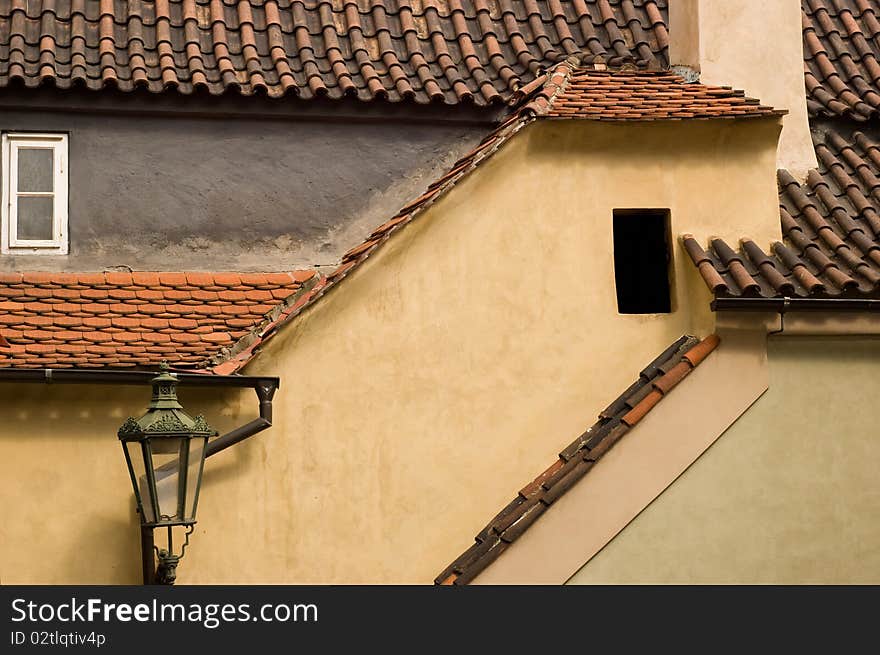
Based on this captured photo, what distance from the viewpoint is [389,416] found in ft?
33.5

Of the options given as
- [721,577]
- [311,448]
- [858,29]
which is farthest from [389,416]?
[858,29]

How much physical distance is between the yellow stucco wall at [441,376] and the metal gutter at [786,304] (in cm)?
53

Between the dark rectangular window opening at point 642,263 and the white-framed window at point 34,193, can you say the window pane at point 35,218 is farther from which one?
the dark rectangular window opening at point 642,263

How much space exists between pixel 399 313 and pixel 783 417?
2.49 meters

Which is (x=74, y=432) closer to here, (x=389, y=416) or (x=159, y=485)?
(x=159, y=485)

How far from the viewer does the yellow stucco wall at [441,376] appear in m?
9.86

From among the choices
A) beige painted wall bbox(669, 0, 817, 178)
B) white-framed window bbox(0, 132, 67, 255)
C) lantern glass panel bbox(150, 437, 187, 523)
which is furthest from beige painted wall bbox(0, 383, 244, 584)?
beige painted wall bbox(669, 0, 817, 178)

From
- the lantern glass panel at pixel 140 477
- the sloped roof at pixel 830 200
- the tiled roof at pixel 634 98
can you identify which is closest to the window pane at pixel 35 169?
the lantern glass panel at pixel 140 477

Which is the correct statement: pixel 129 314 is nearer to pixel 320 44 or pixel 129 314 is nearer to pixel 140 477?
pixel 140 477

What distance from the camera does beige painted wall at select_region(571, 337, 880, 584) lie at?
30.5ft

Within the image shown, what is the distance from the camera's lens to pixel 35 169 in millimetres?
11555

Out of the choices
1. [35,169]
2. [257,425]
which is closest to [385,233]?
[257,425]

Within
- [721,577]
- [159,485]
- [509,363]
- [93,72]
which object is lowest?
[721,577]

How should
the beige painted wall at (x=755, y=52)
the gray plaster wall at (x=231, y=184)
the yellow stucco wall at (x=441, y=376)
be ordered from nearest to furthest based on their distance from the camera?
the yellow stucco wall at (x=441, y=376)
the gray plaster wall at (x=231, y=184)
the beige painted wall at (x=755, y=52)
